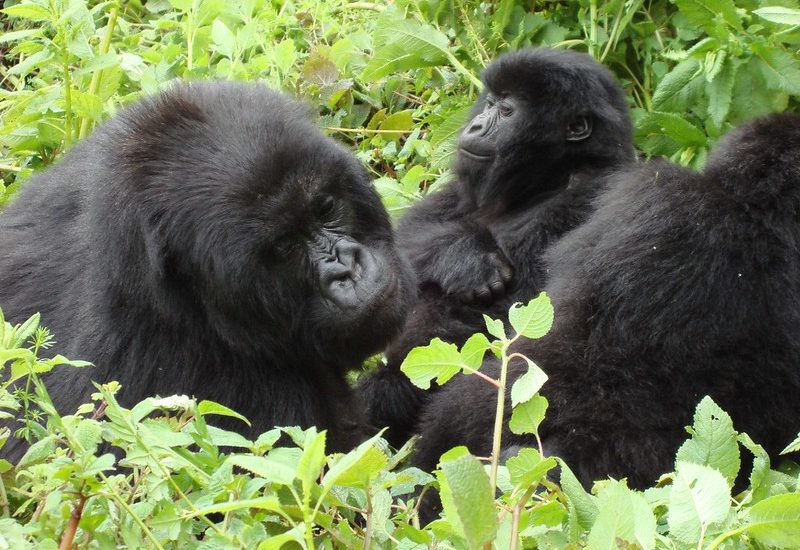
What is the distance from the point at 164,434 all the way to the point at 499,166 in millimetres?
3106

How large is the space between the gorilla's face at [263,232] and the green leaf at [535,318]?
978 millimetres

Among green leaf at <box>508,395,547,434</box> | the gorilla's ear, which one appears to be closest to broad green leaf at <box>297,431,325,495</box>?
green leaf at <box>508,395,547,434</box>

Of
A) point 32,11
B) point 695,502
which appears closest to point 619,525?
point 695,502

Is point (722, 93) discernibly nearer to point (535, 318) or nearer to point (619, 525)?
point (535, 318)

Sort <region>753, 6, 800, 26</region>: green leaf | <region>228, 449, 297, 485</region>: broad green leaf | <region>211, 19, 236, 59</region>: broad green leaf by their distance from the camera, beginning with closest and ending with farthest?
<region>228, 449, 297, 485</region>: broad green leaf → <region>753, 6, 800, 26</region>: green leaf → <region>211, 19, 236, 59</region>: broad green leaf

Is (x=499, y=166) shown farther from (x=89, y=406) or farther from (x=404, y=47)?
(x=89, y=406)

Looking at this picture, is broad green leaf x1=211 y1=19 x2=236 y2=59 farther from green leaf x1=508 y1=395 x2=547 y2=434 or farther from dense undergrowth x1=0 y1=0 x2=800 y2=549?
green leaf x1=508 y1=395 x2=547 y2=434

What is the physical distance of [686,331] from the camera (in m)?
3.22

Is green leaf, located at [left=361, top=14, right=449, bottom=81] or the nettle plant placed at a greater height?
the nettle plant

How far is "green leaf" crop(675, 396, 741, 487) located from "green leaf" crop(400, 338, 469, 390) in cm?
58

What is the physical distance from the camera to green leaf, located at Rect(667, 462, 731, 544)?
79.4 inches

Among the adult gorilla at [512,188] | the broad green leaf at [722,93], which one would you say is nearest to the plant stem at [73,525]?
the adult gorilla at [512,188]

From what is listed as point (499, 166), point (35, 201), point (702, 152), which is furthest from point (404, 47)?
point (35, 201)

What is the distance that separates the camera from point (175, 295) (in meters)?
3.21
